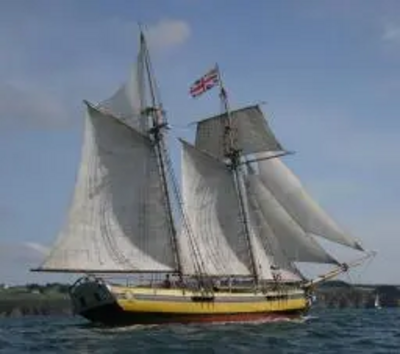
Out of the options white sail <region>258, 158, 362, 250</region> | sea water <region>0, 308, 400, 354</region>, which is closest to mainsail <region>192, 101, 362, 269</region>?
white sail <region>258, 158, 362, 250</region>

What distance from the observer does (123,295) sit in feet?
234

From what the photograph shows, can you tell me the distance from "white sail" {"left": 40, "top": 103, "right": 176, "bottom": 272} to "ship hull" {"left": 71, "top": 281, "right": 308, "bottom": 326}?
2.30 meters

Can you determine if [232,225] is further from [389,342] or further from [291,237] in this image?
[389,342]

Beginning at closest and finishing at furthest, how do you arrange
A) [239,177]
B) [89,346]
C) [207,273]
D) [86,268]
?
[89,346], [86,268], [207,273], [239,177]

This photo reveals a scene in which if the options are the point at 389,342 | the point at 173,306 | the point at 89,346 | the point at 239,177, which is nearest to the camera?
the point at 89,346

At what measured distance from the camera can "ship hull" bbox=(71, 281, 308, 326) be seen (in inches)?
2800

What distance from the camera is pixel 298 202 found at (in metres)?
85.6

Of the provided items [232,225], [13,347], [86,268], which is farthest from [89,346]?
[232,225]

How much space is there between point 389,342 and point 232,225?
2873cm

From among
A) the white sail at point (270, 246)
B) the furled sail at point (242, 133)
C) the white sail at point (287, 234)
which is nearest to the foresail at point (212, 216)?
the white sail at point (270, 246)

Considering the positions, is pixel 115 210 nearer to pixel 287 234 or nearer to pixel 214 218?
A: pixel 214 218

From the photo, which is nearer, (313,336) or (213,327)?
(313,336)

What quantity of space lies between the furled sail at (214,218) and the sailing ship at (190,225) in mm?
112

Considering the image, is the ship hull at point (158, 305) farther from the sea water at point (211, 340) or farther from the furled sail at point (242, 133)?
the furled sail at point (242, 133)
